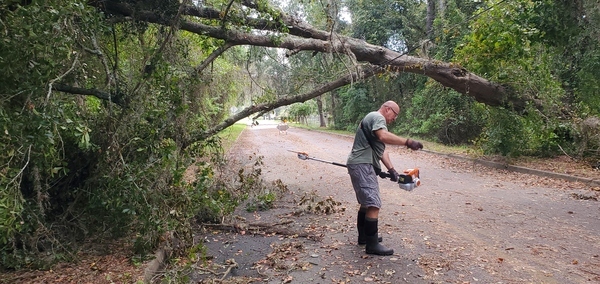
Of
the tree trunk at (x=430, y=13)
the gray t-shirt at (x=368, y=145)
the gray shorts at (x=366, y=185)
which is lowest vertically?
the gray shorts at (x=366, y=185)

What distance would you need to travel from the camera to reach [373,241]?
486cm

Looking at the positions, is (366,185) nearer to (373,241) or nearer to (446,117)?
(373,241)

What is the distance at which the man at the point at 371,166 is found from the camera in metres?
4.79

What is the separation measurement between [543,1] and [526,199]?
22.8 feet

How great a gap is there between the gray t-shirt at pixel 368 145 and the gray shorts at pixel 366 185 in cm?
9

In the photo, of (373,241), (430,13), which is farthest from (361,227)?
(430,13)

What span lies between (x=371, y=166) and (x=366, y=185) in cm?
26

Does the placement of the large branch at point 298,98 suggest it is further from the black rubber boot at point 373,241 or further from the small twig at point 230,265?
the black rubber boot at point 373,241

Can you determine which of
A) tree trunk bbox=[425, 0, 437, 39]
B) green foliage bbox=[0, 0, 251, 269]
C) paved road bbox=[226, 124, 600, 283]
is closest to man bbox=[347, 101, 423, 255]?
paved road bbox=[226, 124, 600, 283]

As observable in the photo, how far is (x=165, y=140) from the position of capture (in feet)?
17.3

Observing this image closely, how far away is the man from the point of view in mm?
4785

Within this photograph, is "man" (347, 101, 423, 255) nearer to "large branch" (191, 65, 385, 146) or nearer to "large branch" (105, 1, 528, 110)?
"large branch" (191, 65, 385, 146)

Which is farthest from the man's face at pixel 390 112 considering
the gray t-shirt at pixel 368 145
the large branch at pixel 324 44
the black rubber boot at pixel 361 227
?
the large branch at pixel 324 44

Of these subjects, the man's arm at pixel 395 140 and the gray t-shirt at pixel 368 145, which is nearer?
the man's arm at pixel 395 140
